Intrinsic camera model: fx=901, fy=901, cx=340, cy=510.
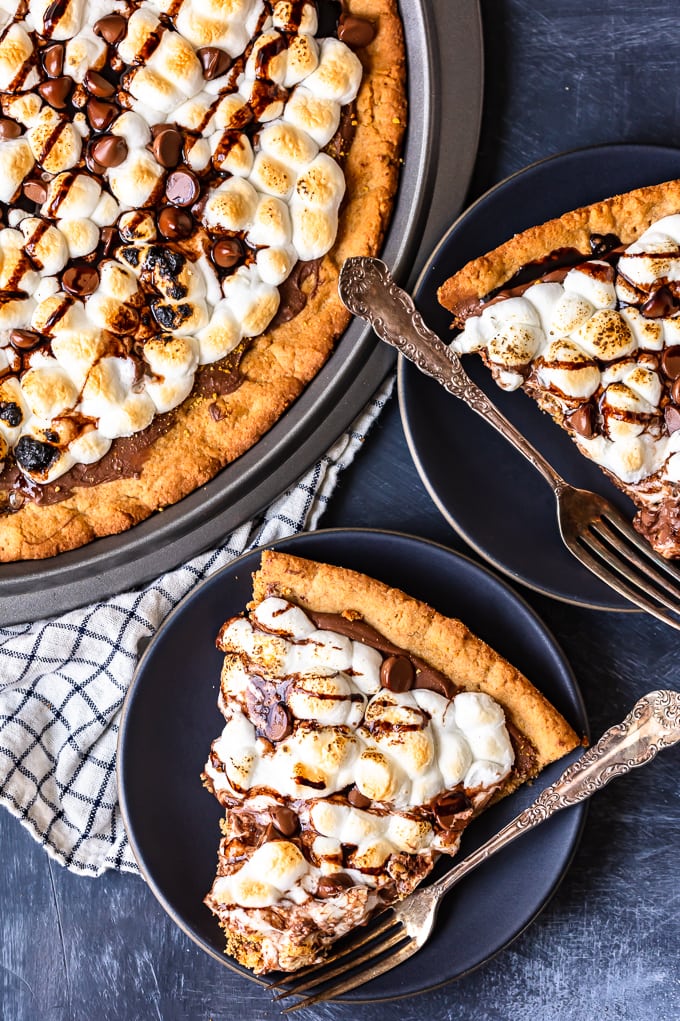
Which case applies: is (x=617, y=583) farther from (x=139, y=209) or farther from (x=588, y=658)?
(x=139, y=209)

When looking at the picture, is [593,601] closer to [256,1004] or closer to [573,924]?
[573,924]

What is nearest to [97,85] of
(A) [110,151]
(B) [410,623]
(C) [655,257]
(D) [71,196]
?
(A) [110,151]

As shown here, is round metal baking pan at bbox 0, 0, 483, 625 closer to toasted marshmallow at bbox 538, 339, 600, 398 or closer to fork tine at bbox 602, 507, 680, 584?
toasted marshmallow at bbox 538, 339, 600, 398

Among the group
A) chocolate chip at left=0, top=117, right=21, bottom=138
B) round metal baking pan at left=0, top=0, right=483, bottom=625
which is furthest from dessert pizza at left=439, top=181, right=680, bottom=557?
chocolate chip at left=0, top=117, right=21, bottom=138

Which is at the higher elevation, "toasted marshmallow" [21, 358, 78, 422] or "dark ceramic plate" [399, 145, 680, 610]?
"toasted marshmallow" [21, 358, 78, 422]

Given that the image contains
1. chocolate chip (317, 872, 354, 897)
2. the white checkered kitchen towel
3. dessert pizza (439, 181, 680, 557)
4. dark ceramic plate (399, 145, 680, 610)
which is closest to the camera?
chocolate chip (317, 872, 354, 897)

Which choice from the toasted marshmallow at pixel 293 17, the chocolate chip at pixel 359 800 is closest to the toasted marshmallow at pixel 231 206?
the toasted marshmallow at pixel 293 17

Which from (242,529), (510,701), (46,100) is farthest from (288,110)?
(510,701)
